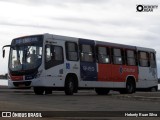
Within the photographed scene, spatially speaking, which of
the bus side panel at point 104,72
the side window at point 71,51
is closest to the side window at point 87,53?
the side window at point 71,51

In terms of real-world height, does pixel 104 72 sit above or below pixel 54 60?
below

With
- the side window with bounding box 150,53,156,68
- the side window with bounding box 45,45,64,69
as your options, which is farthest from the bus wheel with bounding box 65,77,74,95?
the side window with bounding box 150,53,156,68

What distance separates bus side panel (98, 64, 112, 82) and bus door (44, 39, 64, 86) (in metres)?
3.38

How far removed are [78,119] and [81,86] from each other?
13625 mm

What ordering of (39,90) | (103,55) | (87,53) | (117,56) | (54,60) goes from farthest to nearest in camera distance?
(117,56) → (103,55) → (87,53) → (39,90) → (54,60)

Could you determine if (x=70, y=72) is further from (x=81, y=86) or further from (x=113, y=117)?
(x=113, y=117)

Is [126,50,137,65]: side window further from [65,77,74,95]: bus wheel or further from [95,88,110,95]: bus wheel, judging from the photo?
[65,77,74,95]: bus wheel

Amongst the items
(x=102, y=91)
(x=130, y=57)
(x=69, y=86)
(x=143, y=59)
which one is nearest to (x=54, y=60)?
(x=69, y=86)

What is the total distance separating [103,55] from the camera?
87.7 ft

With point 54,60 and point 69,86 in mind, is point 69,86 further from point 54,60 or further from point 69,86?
point 54,60

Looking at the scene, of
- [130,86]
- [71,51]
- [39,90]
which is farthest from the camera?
[130,86]

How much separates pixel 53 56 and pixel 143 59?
347 inches

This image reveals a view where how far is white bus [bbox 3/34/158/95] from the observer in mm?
23109

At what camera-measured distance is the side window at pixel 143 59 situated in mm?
29984
